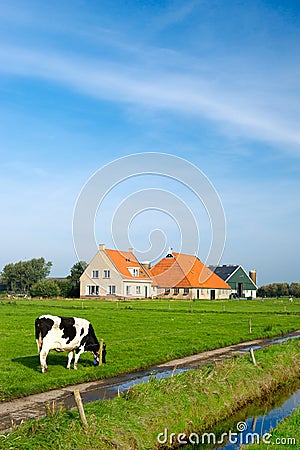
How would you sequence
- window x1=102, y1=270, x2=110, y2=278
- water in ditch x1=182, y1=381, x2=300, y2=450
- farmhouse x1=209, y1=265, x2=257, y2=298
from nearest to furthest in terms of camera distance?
water in ditch x1=182, y1=381, x2=300, y2=450 → window x1=102, y1=270, x2=110, y2=278 → farmhouse x1=209, y1=265, x2=257, y2=298

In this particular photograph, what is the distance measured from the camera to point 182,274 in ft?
258

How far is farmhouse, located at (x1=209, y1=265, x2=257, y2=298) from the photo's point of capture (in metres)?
92.4

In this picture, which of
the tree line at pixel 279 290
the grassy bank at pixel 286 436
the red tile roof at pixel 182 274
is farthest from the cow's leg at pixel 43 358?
the tree line at pixel 279 290

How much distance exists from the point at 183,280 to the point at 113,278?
39.1ft

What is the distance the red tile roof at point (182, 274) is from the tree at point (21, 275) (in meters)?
39.4

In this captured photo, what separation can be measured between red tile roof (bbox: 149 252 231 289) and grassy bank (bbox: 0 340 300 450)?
195 feet

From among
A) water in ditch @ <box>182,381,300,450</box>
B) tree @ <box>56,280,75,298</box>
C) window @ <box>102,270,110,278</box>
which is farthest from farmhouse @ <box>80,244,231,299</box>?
water in ditch @ <box>182,381,300,450</box>

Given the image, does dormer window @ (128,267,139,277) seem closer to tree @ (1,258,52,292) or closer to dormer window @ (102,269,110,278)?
dormer window @ (102,269,110,278)

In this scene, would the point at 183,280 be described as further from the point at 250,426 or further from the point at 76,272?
the point at 250,426

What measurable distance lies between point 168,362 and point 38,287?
5897 cm

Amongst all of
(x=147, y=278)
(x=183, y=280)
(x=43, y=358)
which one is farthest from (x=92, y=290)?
(x=43, y=358)

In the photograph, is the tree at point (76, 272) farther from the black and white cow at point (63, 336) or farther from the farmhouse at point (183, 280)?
the black and white cow at point (63, 336)

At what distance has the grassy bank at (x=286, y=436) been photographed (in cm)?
1071

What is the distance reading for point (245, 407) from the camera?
15.0m
